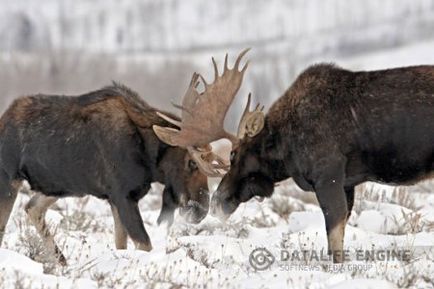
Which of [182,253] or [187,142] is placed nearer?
Answer: [182,253]

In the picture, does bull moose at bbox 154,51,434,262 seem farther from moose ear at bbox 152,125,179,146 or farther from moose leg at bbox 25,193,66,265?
moose leg at bbox 25,193,66,265

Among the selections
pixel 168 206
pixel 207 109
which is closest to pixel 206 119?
pixel 207 109

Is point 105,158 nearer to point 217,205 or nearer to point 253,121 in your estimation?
point 217,205

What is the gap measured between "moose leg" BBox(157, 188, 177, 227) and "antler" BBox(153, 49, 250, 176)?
18.8 inches

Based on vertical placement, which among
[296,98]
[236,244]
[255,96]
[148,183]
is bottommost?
[255,96]

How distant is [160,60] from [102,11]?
110ft

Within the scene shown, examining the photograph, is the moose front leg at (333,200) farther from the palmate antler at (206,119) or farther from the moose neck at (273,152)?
the palmate antler at (206,119)

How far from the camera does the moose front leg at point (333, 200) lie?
8211mm

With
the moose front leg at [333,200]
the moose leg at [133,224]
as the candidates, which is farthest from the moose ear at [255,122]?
the moose leg at [133,224]

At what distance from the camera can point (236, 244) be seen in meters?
8.92

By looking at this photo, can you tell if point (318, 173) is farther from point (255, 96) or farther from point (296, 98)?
point (255, 96)

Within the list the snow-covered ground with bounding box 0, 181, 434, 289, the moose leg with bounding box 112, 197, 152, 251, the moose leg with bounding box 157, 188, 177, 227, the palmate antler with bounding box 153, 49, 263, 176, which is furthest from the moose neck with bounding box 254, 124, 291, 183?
the moose leg with bounding box 112, 197, 152, 251

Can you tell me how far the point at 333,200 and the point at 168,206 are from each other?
74.3 inches

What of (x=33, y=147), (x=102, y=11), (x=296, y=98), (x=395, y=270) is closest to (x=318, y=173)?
(x=296, y=98)
